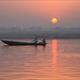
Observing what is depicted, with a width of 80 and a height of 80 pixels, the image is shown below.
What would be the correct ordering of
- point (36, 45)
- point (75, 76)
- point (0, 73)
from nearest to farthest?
point (75, 76), point (0, 73), point (36, 45)

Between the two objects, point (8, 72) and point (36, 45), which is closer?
point (8, 72)

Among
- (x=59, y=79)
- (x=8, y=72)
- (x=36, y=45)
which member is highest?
(x=36, y=45)

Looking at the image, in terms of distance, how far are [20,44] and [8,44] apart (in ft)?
10.0

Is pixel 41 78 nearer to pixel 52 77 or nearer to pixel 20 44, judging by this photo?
pixel 52 77

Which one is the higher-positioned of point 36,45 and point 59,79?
point 36,45

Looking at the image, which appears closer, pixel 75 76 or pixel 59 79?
pixel 59 79

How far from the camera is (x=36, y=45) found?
78.0 metres

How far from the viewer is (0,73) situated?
77.5 feet

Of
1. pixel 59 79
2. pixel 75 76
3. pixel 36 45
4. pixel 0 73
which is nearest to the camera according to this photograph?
pixel 59 79

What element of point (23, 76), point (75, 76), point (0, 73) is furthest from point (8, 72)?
point (75, 76)

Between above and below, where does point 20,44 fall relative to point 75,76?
above

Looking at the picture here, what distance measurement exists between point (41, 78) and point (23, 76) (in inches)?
55.4

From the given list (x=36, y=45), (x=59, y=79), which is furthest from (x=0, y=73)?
(x=36, y=45)

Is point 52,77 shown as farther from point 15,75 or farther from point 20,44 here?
point 20,44
